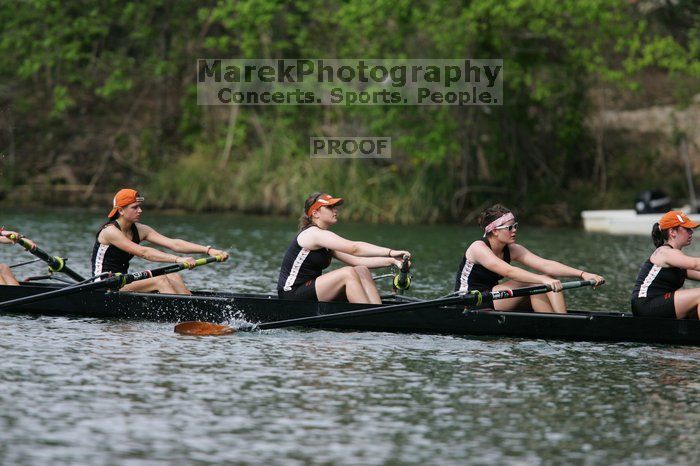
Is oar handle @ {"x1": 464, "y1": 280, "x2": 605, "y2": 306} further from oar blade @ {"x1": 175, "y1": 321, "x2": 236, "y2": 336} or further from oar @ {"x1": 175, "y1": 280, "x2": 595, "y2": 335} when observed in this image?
oar blade @ {"x1": 175, "y1": 321, "x2": 236, "y2": 336}

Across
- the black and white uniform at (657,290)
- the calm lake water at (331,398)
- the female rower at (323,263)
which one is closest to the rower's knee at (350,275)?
the female rower at (323,263)

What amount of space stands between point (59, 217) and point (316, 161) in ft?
22.4

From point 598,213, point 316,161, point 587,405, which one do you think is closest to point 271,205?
point 316,161

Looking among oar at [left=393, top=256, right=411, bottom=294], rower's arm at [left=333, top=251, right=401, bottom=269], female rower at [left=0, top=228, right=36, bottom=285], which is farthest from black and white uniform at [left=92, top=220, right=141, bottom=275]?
oar at [left=393, top=256, right=411, bottom=294]

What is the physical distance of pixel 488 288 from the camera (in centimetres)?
1250

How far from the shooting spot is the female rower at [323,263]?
41.3 feet

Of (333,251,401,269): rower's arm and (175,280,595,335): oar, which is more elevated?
(333,251,401,269): rower's arm

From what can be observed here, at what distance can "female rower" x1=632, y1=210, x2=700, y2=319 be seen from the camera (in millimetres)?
11688

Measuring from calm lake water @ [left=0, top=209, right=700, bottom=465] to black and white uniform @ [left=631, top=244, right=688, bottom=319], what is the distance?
1.15 feet

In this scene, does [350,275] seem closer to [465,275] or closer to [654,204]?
[465,275]

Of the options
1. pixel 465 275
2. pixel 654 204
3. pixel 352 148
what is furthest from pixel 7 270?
pixel 352 148

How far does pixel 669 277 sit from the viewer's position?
11805mm

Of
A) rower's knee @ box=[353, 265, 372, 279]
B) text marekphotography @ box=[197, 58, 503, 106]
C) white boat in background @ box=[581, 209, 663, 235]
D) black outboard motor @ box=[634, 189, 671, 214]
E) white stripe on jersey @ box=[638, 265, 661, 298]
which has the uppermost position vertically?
text marekphotography @ box=[197, 58, 503, 106]

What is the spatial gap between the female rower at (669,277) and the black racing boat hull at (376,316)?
137mm
